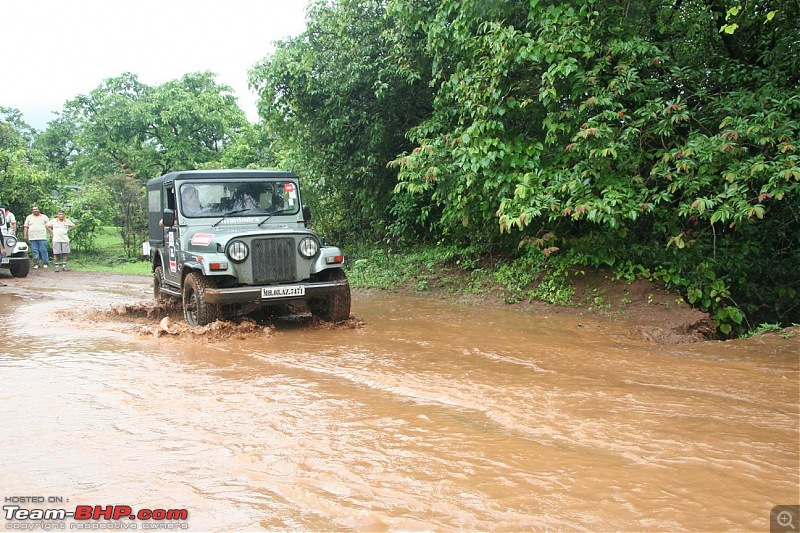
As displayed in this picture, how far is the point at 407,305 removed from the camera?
1049 centimetres

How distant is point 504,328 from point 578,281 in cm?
269

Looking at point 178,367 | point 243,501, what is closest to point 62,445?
point 243,501

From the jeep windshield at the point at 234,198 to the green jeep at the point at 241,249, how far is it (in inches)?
0.5

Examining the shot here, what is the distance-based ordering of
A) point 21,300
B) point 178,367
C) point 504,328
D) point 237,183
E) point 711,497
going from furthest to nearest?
1. point 21,300
2. point 237,183
3. point 504,328
4. point 178,367
5. point 711,497

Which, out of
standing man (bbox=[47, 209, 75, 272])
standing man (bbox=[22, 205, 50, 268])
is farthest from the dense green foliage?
standing man (bbox=[22, 205, 50, 268])

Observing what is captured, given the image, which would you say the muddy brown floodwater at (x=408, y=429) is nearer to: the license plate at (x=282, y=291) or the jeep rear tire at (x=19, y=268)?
the license plate at (x=282, y=291)

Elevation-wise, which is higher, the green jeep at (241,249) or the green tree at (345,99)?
the green tree at (345,99)

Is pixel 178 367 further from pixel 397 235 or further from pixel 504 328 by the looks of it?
pixel 397 235

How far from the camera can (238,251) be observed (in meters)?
7.61

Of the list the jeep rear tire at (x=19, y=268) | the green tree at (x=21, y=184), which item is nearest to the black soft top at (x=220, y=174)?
the jeep rear tire at (x=19, y=268)

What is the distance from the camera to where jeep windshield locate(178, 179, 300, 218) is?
8.56m

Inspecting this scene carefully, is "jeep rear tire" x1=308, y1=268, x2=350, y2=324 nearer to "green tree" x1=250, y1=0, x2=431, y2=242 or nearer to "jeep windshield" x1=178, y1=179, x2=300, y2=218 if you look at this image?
"jeep windshield" x1=178, y1=179, x2=300, y2=218

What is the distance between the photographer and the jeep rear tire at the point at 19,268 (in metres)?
15.5

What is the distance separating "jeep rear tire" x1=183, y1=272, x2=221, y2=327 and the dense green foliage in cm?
381
